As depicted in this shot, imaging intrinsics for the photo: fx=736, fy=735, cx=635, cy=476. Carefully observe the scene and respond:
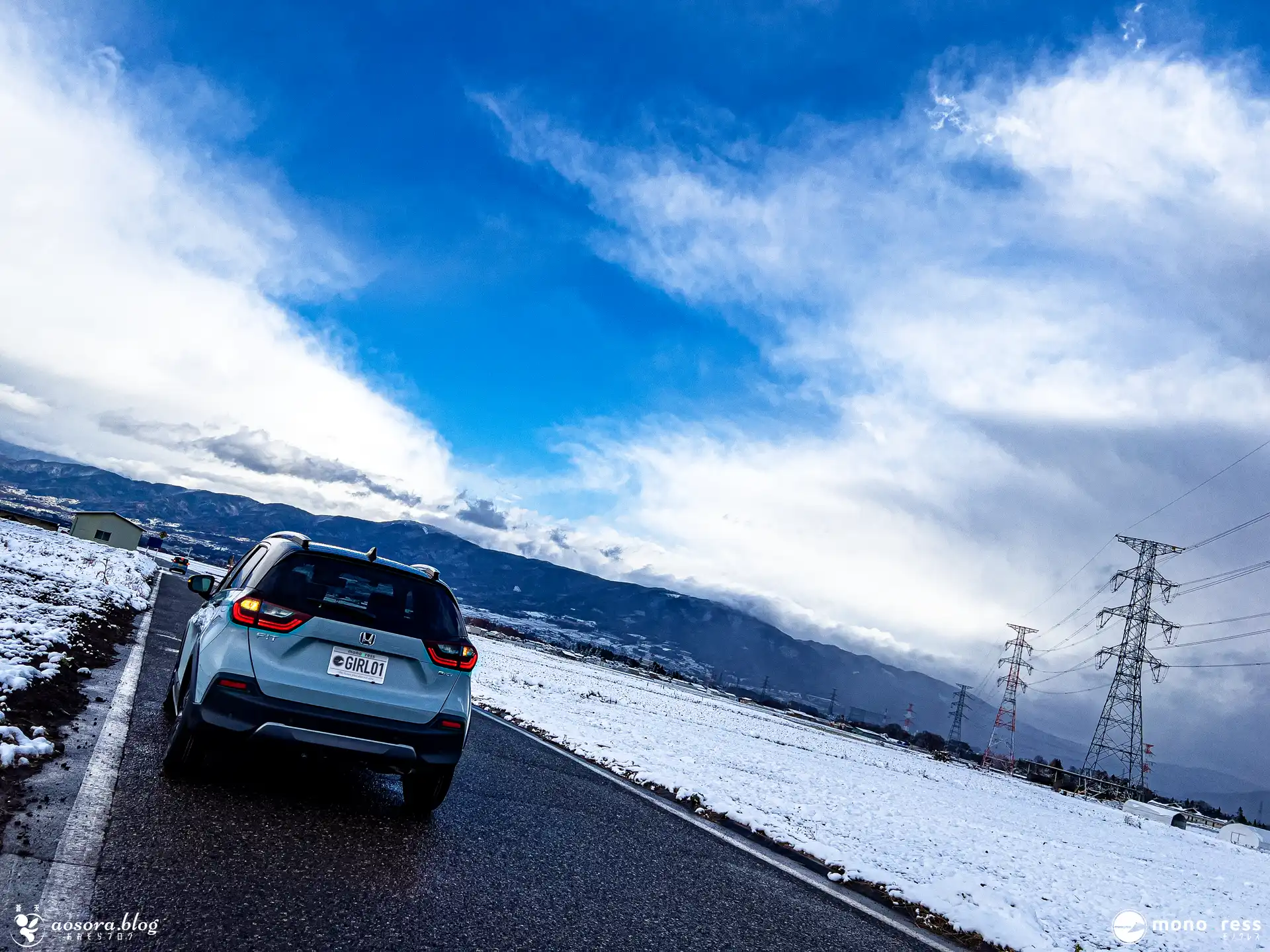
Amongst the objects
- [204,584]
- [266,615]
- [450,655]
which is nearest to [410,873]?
[450,655]

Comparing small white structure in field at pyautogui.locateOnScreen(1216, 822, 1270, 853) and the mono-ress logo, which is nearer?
the mono-ress logo

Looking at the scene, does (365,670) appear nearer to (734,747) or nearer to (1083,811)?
(734,747)

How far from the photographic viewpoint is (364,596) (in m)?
5.95

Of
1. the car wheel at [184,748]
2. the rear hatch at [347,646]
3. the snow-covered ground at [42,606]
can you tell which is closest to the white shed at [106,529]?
the snow-covered ground at [42,606]

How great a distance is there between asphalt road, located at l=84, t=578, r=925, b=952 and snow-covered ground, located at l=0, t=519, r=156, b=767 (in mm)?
1085

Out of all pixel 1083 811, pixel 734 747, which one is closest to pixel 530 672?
pixel 734 747

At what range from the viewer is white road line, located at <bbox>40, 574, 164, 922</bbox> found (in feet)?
11.0

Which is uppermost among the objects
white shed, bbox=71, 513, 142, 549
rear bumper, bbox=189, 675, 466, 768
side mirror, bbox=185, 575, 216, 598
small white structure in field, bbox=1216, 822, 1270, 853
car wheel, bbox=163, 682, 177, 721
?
side mirror, bbox=185, 575, 216, 598

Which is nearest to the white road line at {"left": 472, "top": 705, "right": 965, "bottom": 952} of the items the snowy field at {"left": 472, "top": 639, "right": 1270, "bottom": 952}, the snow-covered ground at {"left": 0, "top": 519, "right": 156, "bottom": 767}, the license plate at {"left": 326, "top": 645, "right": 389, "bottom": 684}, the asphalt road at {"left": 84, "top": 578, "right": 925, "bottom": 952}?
the asphalt road at {"left": 84, "top": 578, "right": 925, "bottom": 952}

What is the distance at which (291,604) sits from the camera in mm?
5465

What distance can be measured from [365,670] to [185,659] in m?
2.23

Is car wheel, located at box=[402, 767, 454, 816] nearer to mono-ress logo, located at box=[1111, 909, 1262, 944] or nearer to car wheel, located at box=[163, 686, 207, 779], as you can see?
car wheel, located at box=[163, 686, 207, 779]

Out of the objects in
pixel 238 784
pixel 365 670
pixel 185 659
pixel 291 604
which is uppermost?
pixel 291 604

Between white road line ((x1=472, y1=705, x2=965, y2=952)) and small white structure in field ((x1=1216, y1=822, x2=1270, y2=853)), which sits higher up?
white road line ((x1=472, y1=705, x2=965, y2=952))
